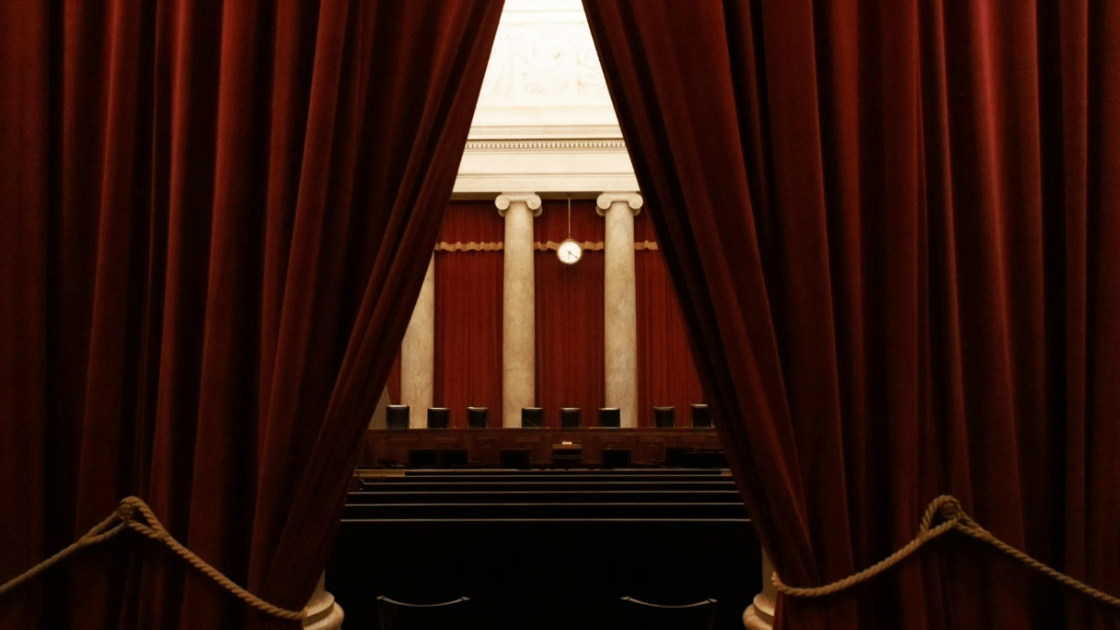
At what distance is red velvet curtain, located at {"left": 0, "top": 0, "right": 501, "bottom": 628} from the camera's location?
1.79 m

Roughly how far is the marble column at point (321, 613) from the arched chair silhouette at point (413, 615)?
0.57 meters

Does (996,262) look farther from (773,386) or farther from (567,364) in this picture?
(567,364)

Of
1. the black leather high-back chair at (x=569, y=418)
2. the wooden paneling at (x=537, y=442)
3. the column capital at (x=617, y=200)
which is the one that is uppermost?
the column capital at (x=617, y=200)

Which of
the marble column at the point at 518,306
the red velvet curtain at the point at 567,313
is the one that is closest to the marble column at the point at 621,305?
the red velvet curtain at the point at 567,313

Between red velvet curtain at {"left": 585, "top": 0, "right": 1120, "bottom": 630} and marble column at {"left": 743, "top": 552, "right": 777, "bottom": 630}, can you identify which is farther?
marble column at {"left": 743, "top": 552, "right": 777, "bottom": 630}

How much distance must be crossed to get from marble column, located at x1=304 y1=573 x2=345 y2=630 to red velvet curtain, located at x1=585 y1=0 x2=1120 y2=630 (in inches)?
48.3

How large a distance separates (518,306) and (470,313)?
117 centimetres

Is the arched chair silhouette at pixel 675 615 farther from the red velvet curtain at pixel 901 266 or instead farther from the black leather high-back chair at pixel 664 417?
the black leather high-back chair at pixel 664 417

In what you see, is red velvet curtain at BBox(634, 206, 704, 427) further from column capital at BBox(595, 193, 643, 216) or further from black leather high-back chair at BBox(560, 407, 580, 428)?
black leather high-back chair at BBox(560, 407, 580, 428)

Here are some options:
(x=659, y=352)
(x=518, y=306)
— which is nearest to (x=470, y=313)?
(x=518, y=306)

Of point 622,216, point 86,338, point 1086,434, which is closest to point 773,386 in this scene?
point 1086,434

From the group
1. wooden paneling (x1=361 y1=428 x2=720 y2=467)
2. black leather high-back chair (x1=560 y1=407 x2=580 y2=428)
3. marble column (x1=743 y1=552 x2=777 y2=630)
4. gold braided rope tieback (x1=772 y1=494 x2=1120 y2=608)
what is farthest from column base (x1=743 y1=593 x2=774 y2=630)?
black leather high-back chair (x1=560 y1=407 x2=580 y2=428)

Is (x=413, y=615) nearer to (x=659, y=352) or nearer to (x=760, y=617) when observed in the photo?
(x=760, y=617)

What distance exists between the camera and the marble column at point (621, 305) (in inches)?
401
